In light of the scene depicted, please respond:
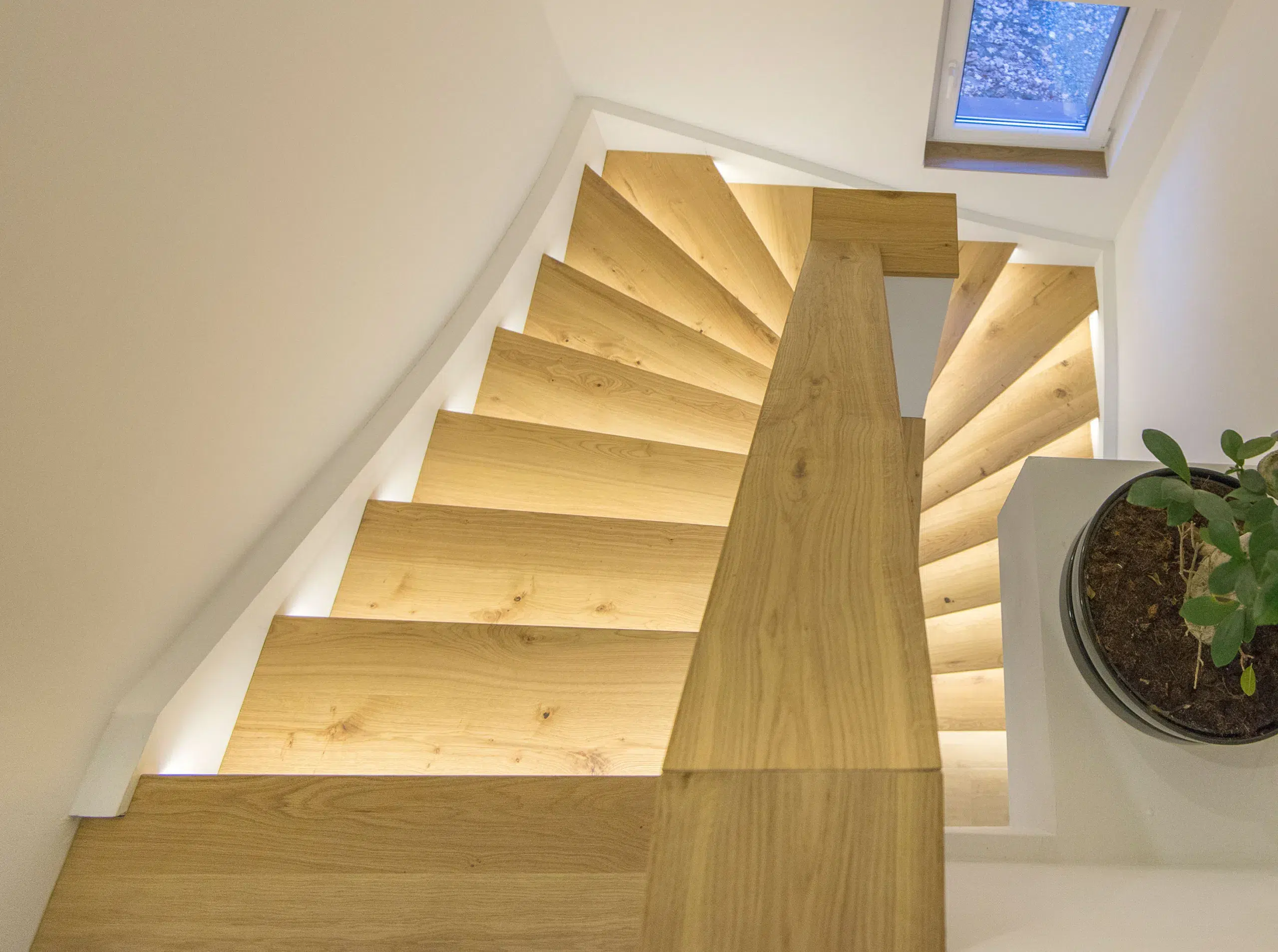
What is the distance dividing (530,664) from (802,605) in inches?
40.1

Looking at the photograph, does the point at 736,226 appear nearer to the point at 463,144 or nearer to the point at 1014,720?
the point at 463,144

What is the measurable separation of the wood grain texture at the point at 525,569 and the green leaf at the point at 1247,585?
0.97m

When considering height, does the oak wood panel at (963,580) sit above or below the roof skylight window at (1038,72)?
below

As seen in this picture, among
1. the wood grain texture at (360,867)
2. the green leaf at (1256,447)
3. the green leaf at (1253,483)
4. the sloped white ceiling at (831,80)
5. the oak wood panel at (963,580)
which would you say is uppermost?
the sloped white ceiling at (831,80)

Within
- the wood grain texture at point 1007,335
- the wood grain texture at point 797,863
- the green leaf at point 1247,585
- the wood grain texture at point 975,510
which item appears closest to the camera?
the wood grain texture at point 797,863

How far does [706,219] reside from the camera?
302 cm

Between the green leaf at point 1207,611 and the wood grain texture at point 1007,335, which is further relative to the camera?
the wood grain texture at point 1007,335

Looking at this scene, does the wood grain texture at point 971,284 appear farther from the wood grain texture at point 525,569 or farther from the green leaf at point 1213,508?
the green leaf at point 1213,508

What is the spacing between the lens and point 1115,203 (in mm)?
2928

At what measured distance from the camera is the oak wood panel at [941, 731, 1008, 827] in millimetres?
2500

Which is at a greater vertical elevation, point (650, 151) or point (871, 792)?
point (650, 151)

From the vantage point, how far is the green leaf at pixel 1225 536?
0.96 meters

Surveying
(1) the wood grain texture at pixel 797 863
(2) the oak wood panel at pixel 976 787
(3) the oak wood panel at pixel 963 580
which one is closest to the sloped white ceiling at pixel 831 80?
(3) the oak wood panel at pixel 963 580

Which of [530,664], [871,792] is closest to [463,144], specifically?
[530,664]
